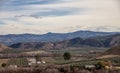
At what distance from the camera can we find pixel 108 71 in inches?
3337

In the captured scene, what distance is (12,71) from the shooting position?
291 ft

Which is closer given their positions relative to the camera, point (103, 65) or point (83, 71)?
point (83, 71)

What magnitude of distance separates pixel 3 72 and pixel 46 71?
14089 millimetres

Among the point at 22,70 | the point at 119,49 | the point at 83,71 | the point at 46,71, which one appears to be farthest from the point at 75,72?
the point at 119,49

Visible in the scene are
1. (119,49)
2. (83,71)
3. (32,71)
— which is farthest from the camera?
(119,49)

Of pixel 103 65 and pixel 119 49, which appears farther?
pixel 119 49

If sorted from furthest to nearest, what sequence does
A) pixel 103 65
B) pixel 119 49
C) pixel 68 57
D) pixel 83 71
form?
pixel 119 49 < pixel 68 57 < pixel 103 65 < pixel 83 71

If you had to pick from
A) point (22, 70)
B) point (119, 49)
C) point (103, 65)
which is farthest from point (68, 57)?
point (22, 70)

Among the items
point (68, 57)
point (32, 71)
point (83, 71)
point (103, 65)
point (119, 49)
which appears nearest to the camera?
point (83, 71)

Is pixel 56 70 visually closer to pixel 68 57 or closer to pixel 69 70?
pixel 69 70

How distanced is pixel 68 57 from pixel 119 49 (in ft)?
127

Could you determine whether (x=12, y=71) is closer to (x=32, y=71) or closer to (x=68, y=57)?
(x=32, y=71)

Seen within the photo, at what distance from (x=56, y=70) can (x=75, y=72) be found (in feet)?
18.8

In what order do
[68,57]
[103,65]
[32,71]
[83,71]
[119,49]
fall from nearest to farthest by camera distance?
[83,71] < [32,71] < [103,65] < [68,57] < [119,49]
